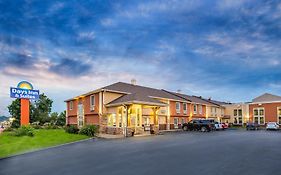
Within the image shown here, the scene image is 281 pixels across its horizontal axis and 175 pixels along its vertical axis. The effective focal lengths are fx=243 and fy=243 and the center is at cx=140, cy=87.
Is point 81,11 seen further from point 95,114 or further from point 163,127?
point 163,127

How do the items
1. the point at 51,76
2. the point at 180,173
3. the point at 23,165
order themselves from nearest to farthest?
the point at 180,173 → the point at 23,165 → the point at 51,76

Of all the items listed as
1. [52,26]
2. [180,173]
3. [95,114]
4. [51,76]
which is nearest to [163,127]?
[95,114]

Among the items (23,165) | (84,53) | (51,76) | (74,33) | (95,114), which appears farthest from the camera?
(95,114)

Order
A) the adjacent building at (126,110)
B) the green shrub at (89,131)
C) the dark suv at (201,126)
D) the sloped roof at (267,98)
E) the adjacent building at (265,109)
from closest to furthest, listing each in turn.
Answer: the green shrub at (89,131), the adjacent building at (126,110), the dark suv at (201,126), the adjacent building at (265,109), the sloped roof at (267,98)

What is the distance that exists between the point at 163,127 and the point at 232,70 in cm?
1397

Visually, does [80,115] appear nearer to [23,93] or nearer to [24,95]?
[24,95]

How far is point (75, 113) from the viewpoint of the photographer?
40.3 metres

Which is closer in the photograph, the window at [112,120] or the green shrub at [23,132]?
the green shrub at [23,132]

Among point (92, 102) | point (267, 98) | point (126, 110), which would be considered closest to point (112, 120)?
point (126, 110)

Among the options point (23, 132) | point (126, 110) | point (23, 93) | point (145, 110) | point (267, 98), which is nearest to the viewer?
point (23, 132)

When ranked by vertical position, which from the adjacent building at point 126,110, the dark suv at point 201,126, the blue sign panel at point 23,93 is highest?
the blue sign panel at point 23,93

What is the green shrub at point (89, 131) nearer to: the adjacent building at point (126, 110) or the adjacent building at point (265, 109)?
the adjacent building at point (126, 110)

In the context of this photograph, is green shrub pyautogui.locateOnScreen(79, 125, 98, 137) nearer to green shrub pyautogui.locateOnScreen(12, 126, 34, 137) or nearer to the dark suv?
green shrub pyautogui.locateOnScreen(12, 126, 34, 137)

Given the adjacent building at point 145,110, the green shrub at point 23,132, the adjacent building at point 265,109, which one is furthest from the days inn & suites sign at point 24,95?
the adjacent building at point 265,109
